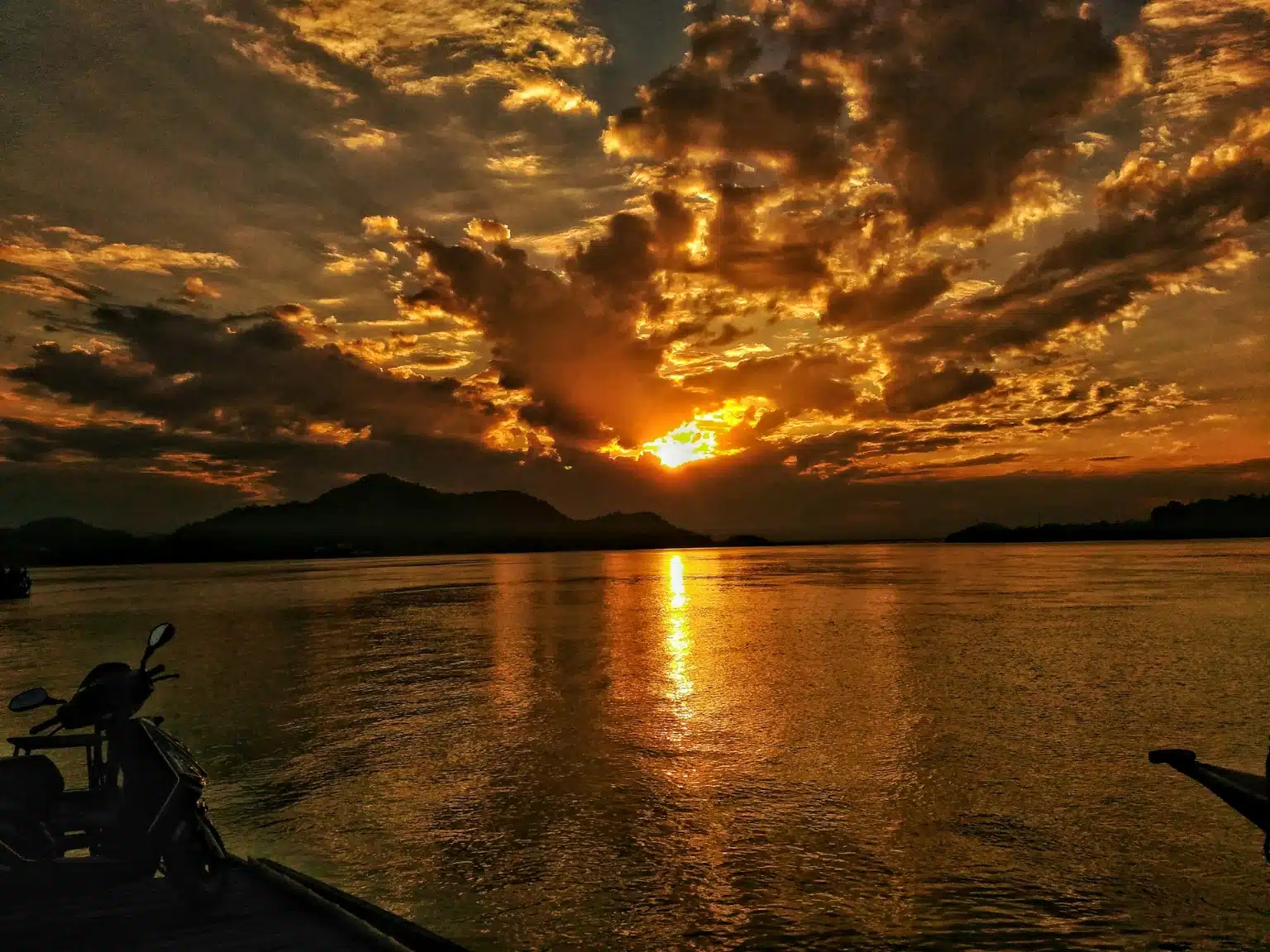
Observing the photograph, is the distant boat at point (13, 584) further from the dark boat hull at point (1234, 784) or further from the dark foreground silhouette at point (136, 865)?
the dark boat hull at point (1234, 784)

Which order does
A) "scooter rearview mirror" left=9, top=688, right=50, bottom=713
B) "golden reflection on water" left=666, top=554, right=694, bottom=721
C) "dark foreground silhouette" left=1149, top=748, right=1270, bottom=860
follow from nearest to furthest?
1. "scooter rearview mirror" left=9, top=688, right=50, bottom=713
2. "dark foreground silhouette" left=1149, top=748, right=1270, bottom=860
3. "golden reflection on water" left=666, top=554, right=694, bottom=721

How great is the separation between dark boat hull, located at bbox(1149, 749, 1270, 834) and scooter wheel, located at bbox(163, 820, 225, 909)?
1308 cm

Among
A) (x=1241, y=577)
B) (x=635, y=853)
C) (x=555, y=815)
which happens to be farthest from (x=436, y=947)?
(x=1241, y=577)

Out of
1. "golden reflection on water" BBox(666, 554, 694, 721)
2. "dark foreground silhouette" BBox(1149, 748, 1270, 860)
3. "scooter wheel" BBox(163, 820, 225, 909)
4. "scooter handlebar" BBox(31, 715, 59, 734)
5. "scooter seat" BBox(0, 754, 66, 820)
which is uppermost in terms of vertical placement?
"scooter handlebar" BBox(31, 715, 59, 734)

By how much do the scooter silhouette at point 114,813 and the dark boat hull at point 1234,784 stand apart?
13.3 m

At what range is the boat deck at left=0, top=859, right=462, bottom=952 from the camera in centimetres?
732

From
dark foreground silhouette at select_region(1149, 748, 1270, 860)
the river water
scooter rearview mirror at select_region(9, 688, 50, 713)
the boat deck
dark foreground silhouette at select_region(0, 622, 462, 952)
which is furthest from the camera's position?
the river water

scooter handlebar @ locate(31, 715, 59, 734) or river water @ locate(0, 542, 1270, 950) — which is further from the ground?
scooter handlebar @ locate(31, 715, 59, 734)

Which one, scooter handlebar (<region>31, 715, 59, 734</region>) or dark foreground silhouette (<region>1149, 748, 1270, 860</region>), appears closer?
scooter handlebar (<region>31, 715, 59, 734</region>)

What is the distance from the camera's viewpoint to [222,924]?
310 inches

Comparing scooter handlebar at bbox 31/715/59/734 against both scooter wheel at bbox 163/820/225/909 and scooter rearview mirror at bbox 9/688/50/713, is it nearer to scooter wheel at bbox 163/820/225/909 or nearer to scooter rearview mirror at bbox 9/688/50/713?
scooter rearview mirror at bbox 9/688/50/713

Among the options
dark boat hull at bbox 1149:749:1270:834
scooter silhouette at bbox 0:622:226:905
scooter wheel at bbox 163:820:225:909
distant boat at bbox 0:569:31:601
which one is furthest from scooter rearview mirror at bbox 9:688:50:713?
distant boat at bbox 0:569:31:601

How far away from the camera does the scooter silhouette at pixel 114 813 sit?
852 cm

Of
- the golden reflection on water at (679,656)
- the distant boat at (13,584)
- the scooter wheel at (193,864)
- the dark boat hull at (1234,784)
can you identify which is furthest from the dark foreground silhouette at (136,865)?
the distant boat at (13,584)
